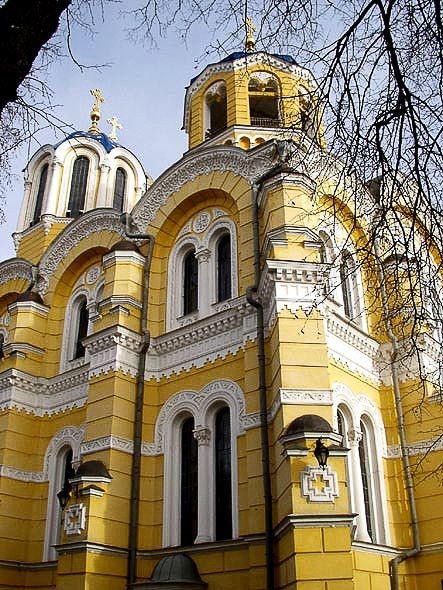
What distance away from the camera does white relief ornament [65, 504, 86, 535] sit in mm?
12000

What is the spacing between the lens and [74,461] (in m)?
14.9

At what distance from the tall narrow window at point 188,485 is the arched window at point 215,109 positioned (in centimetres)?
870

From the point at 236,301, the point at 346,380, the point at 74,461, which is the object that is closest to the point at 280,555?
the point at 346,380

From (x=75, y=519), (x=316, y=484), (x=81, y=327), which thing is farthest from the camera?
(x=81, y=327)

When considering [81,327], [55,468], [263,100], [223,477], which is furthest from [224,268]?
[263,100]

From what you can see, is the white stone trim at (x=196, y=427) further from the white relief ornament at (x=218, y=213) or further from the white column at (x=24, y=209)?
the white column at (x=24, y=209)

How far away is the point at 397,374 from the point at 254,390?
11.3 feet

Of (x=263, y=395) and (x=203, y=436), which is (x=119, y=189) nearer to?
(x=203, y=436)

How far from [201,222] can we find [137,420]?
180 inches

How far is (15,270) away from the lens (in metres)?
19.3

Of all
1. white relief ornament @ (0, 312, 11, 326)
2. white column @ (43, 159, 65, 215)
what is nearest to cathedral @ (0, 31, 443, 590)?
white relief ornament @ (0, 312, 11, 326)

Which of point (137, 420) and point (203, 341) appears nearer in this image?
point (137, 420)

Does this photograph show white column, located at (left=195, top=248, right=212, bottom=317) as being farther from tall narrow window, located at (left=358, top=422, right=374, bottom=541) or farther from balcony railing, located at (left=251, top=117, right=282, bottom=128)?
balcony railing, located at (left=251, top=117, right=282, bottom=128)

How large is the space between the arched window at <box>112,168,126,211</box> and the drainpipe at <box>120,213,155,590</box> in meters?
6.93
